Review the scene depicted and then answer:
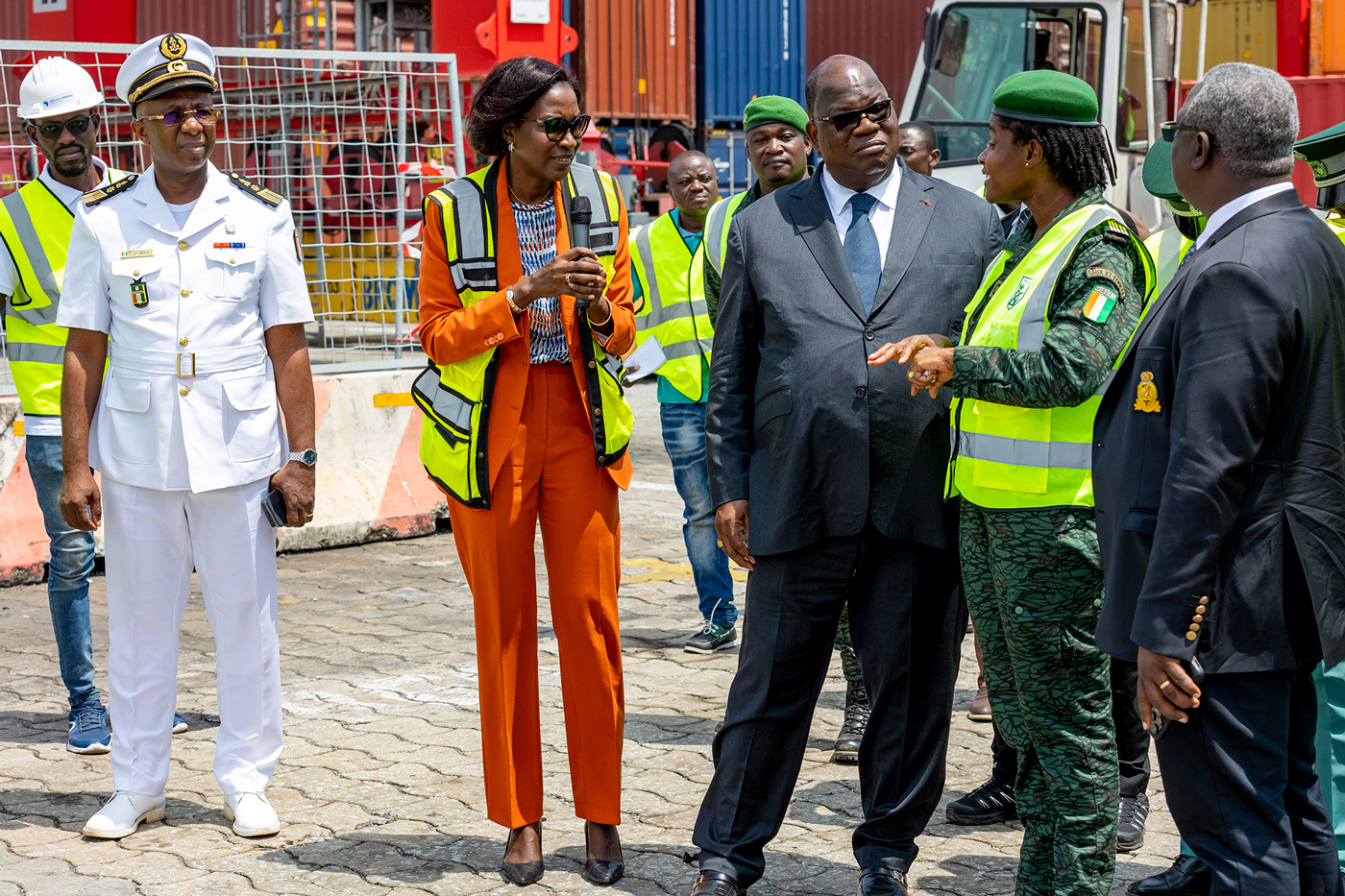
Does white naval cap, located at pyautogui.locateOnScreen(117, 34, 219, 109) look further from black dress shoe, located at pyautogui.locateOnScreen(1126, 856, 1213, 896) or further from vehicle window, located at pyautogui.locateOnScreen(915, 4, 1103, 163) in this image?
vehicle window, located at pyautogui.locateOnScreen(915, 4, 1103, 163)

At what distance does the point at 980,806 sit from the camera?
4.12m

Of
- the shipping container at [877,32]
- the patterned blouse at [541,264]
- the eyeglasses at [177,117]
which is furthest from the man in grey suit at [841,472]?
the shipping container at [877,32]

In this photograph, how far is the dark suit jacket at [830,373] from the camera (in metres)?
3.41

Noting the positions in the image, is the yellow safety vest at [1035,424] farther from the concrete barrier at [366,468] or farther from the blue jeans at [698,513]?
Result: the concrete barrier at [366,468]

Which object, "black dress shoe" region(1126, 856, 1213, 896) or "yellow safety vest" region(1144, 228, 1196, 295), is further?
"yellow safety vest" region(1144, 228, 1196, 295)

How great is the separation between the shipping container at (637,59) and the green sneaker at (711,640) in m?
12.2

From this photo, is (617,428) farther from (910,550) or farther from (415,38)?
(415,38)

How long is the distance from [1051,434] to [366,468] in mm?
5611

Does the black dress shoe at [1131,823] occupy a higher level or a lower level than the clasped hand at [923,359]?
lower

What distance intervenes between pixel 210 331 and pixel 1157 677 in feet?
8.96

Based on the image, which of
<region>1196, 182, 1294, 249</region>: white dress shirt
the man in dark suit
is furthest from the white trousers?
<region>1196, 182, 1294, 249</region>: white dress shirt

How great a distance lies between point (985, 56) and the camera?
10867 mm

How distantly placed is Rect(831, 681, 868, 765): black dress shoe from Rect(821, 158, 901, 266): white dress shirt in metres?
1.69

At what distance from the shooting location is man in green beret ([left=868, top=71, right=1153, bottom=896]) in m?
3.12
